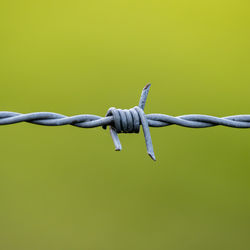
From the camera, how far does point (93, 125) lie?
0.95m

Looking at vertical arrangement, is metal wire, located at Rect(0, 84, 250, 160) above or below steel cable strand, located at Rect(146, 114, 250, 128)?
above

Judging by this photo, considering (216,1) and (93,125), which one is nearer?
(93,125)

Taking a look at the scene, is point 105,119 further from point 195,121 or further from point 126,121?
point 195,121

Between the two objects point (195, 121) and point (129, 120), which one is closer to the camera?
point (129, 120)

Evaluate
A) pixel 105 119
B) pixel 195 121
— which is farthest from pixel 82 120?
pixel 195 121

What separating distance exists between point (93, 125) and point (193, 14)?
219 cm

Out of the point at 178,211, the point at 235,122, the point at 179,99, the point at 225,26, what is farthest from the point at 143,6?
the point at 235,122

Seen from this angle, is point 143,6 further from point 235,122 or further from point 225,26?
point 235,122

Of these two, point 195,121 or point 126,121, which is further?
point 195,121

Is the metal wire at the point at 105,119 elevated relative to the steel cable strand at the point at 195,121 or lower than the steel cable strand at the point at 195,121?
elevated

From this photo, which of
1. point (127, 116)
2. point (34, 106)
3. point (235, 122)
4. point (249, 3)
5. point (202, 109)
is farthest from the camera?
point (249, 3)

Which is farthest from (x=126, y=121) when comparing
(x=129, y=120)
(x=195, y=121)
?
(x=195, y=121)

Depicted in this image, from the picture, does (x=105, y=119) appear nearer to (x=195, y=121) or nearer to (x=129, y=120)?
(x=129, y=120)

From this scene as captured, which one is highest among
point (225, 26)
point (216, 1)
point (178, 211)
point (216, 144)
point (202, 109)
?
point (216, 1)
